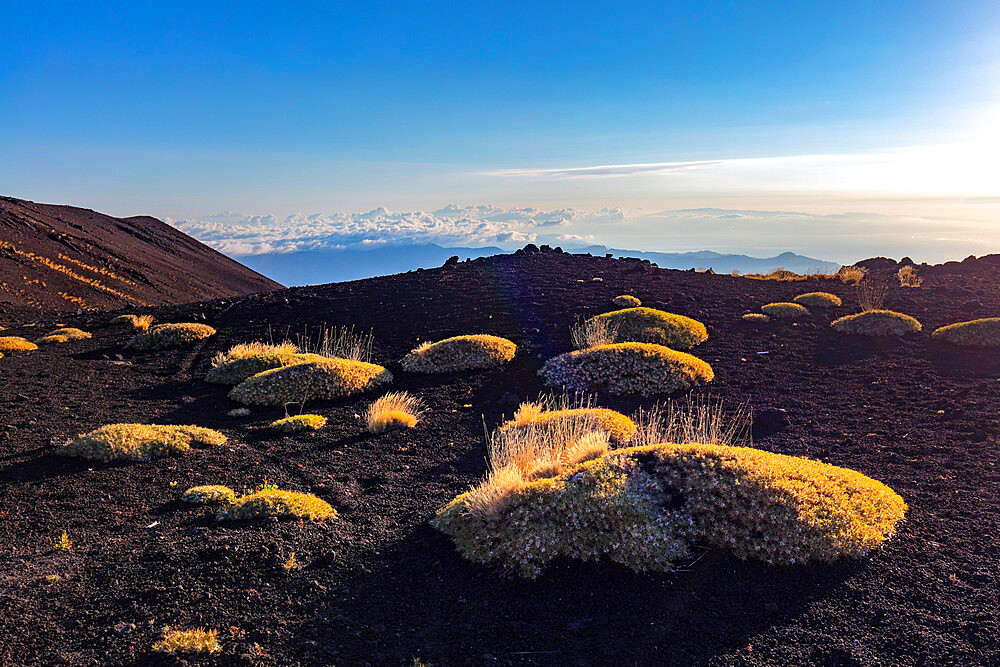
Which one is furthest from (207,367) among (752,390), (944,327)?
(944,327)

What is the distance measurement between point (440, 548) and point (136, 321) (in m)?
20.3

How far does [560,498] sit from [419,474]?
3.37m

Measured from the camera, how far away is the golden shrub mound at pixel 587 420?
1009cm

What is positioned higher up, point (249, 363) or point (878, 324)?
point (878, 324)

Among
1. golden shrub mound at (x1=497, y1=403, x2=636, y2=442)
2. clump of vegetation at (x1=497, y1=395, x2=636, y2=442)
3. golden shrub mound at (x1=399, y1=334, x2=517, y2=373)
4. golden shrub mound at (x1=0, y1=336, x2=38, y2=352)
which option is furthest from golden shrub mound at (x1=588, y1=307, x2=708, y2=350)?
golden shrub mound at (x1=0, y1=336, x2=38, y2=352)

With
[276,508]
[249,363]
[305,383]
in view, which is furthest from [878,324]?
[249,363]

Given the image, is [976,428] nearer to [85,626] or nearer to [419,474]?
[419,474]

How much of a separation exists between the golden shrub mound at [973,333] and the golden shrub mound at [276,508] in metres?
16.9

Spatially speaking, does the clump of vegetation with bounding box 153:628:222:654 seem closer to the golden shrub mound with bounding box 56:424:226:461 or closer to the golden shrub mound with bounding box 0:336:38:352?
the golden shrub mound with bounding box 56:424:226:461

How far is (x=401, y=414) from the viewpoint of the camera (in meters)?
11.6

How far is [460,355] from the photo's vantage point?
51.1 feet

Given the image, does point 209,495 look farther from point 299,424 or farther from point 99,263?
point 99,263

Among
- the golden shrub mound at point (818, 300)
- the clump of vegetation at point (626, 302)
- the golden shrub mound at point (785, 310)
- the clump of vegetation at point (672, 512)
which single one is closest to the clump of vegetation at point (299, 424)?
the clump of vegetation at point (672, 512)

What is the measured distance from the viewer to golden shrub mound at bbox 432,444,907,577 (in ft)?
20.1
